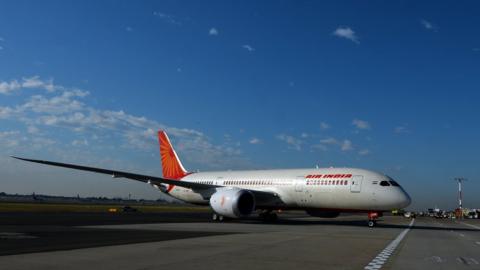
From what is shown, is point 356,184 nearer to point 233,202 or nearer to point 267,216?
point 233,202

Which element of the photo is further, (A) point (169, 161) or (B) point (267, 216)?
→ (A) point (169, 161)

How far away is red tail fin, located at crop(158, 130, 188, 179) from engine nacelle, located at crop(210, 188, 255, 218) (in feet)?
45.1

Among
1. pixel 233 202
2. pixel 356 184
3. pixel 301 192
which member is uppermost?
pixel 356 184

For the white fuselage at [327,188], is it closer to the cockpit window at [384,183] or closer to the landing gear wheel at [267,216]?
the cockpit window at [384,183]

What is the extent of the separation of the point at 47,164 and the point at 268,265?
905 inches

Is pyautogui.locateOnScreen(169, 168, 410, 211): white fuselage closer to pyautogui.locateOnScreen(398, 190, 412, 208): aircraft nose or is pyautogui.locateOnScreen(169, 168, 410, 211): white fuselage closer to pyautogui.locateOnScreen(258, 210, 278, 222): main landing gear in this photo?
pyautogui.locateOnScreen(398, 190, 412, 208): aircraft nose

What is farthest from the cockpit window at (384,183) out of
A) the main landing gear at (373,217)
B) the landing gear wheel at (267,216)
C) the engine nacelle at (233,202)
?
the landing gear wheel at (267,216)

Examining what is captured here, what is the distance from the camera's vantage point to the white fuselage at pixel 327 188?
27844 mm

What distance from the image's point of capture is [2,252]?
11070 millimetres

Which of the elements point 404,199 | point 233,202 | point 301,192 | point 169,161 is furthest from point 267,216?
point 169,161

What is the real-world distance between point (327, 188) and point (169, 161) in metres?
20.8

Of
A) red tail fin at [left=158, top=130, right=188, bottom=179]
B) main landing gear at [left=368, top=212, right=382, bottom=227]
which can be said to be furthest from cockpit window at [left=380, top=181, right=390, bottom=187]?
red tail fin at [left=158, top=130, right=188, bottom=179]

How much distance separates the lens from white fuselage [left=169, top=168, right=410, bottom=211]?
91.4ft

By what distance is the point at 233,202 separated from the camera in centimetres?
2988
